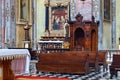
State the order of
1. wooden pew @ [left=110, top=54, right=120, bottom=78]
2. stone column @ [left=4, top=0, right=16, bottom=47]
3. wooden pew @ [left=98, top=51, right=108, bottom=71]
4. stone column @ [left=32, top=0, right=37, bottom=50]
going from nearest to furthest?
1. wooden pew @ [left=110, top=54, right=120, bottom=78]
2. wooden pew @ [left=98, top=51, right=108, bottom=71]
3. stone column @ [left=4, top=0, right=16, bottom=47]
4. stone column @ [left=32, top=0, right=37, bottom=50]

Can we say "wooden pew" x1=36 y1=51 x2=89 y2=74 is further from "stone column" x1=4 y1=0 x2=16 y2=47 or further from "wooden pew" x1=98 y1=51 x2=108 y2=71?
"stone column" x1=4 y1=0 x2=16 y2=47

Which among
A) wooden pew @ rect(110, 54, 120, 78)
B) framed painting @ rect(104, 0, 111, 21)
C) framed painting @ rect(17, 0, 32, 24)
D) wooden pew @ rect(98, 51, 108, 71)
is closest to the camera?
wooden pew @ rect(110, 54, 120, 78)

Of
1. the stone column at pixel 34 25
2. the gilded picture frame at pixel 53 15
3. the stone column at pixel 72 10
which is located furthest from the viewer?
the stone column at pixel 34 25

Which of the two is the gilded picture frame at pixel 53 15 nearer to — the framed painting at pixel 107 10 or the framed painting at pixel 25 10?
the framed painting at pixel 25 10

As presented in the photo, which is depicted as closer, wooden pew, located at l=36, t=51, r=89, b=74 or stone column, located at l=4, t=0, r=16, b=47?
wooden pew, located at l=36, t=51, r=89, b=74

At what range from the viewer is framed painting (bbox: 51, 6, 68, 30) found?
73.0 ft

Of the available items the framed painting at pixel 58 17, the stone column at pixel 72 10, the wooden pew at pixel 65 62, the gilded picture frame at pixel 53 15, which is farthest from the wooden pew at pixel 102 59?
the framed painting at pixel 58 17

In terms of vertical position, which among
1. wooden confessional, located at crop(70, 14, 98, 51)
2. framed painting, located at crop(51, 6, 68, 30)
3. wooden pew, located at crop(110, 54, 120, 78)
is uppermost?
framed painting, located at crop(51, 6, 68, 30)

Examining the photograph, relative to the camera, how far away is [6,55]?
24.6ft

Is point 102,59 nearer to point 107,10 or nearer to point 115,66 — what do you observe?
point 115,66

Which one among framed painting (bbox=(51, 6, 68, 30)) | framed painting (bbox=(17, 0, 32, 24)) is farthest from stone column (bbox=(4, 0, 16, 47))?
framed painting (bbox=(51, 6, 68, 30))

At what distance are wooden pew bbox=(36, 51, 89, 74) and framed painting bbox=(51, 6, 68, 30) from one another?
9.40m

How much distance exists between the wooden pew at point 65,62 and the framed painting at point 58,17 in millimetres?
9404

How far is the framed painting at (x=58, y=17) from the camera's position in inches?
876
